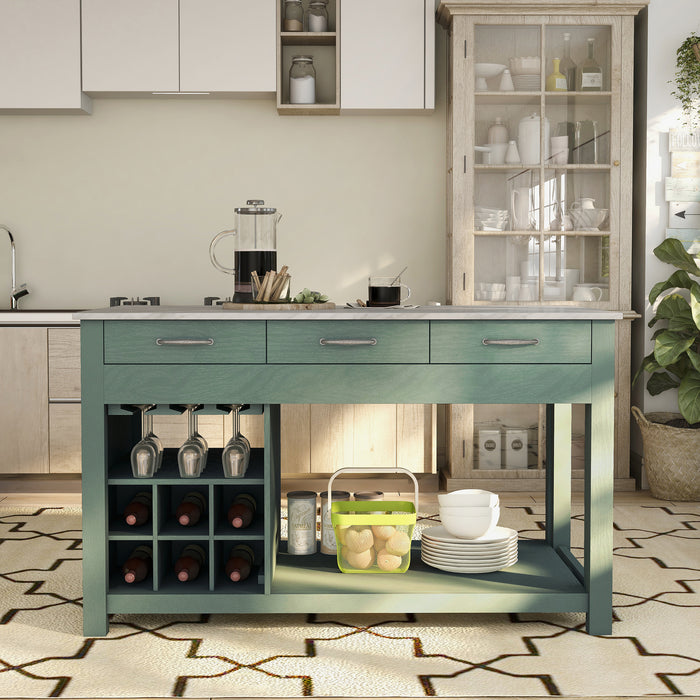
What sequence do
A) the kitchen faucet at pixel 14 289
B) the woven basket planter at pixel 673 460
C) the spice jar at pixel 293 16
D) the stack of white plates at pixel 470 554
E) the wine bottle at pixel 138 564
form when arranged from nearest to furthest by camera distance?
the wine bottle at pixel 138 564 < the stack of white plates at pixel 470 554 < the woven basket planter at pixel 673 460 < the spice jar at pixel 293 16 < the kitchen faucet at pixel 14 289

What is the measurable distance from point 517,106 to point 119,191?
6.93 feet

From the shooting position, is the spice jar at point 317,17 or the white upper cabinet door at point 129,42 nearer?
the white upper cabinet door at point 129,42

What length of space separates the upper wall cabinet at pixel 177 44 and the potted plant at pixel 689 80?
1.98m

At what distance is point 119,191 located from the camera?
465 cm

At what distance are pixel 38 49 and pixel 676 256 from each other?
3230 millimetres

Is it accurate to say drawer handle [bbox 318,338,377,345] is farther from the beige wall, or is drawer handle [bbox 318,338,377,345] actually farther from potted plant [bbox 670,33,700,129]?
potted plant [bbox 670,33,700,129]

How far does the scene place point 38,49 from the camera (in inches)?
168

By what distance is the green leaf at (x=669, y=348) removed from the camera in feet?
12.9

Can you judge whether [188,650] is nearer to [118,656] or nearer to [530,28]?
[118,656]

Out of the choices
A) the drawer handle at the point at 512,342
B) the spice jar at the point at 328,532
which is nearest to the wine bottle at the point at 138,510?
the spice jar at the point at 328,532

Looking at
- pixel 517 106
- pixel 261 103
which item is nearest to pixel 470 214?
pixel 517 106

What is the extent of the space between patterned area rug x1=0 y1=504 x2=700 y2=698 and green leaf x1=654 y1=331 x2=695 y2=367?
1.29 m

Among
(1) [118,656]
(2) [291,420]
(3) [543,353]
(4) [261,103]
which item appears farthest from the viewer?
(4) [261,103]

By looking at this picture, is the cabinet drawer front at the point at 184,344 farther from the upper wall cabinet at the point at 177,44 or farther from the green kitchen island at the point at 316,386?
the upper wall cabinet at the point at 177,44
